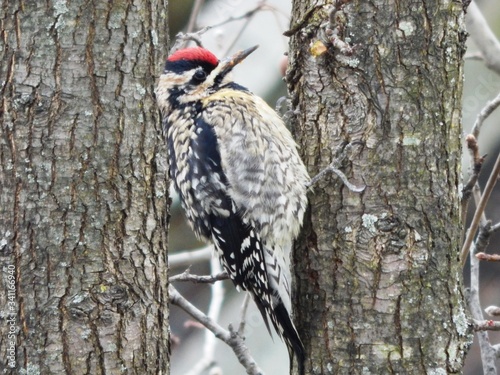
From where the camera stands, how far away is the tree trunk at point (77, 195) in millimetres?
2125

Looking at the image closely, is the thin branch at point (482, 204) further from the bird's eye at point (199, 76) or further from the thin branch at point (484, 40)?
the bird's eye at point (199, 76)

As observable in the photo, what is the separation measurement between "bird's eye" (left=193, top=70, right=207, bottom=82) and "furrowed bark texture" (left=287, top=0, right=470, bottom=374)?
100cm

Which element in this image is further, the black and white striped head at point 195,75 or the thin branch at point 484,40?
the black and white striped head at point 195,75

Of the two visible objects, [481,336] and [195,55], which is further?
[195,55]

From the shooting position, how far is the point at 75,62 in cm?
221

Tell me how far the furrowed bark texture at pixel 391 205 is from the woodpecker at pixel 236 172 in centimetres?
32

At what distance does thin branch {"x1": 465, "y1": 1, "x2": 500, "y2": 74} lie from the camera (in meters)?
3.37

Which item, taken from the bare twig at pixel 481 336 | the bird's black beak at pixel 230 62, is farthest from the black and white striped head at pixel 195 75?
the bare twig at pixel 481 336

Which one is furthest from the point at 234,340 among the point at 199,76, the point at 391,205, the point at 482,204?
the point at 199,76

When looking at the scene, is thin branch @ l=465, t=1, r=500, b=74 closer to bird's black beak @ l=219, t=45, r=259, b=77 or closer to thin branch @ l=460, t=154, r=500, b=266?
thin branch @ l=460, t=154, r=500, b=266

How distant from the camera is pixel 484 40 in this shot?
344cm

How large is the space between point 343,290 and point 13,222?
3.81ft

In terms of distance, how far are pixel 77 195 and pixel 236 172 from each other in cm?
134

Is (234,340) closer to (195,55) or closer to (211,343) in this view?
(211,343)
